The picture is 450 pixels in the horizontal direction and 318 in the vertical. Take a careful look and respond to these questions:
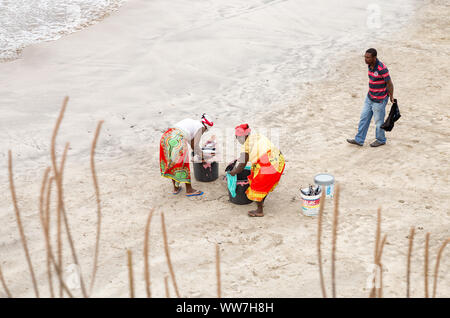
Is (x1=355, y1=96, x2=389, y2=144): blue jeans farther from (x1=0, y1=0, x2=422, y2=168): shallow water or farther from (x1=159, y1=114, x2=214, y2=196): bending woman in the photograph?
(x1=159, y1=114, x2=214, y2=196): bending woman

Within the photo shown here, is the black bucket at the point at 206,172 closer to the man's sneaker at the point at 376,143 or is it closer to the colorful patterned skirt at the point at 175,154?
the colorful patterned skirt at the point at 175,154

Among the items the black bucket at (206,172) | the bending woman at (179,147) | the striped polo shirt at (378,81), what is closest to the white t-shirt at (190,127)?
the bending woman at (179,147)

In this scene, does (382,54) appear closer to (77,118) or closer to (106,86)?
(106,86)

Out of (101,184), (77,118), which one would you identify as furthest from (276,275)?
(77,118)

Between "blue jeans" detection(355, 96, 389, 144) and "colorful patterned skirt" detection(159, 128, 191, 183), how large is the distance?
104 inches

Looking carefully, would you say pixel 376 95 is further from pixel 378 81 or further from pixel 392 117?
pixel 392 117

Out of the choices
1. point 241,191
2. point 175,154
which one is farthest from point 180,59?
point 241,191

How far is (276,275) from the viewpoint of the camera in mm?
4371

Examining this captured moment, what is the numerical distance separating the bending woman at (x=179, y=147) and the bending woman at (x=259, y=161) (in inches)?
21.2

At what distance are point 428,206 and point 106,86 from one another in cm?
612

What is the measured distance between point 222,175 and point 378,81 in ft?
7.68

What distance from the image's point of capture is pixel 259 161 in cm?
517

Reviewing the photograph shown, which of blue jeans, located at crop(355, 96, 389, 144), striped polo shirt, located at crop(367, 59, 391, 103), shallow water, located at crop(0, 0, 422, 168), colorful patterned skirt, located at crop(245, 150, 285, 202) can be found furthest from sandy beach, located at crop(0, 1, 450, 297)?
striped polo shirt, located at crop(367, 59, 391, 103)

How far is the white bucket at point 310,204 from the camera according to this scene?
17.4ft
